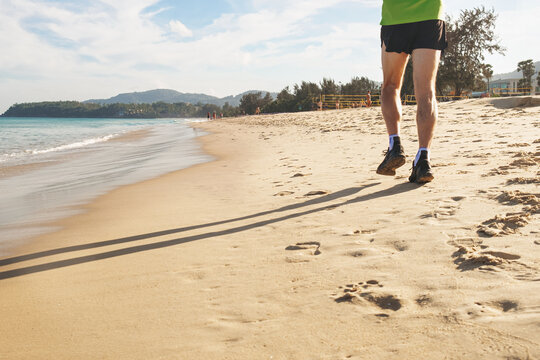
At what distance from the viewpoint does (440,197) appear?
101 inches

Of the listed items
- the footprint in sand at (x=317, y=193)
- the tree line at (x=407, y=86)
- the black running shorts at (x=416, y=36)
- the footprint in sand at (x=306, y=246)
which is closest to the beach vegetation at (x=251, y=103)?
the tree line at (x=407, y=86)

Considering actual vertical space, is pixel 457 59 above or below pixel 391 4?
above

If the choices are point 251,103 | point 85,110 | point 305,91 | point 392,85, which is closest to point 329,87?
point 305,91

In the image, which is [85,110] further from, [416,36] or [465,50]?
[416,36]

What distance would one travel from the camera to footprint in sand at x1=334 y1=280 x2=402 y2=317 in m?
1.33

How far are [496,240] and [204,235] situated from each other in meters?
1.61

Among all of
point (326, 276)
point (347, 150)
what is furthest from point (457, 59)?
point (326, 276)

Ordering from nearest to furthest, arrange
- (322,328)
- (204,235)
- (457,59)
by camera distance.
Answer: (322,328)
(204,235)
(457,59)

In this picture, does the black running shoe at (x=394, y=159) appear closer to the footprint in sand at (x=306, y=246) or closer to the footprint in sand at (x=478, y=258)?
the footprint in sand at (x=306, y=246)

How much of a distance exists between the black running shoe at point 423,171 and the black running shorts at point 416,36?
902 mm

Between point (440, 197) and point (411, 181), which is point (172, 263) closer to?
point (440, 197)

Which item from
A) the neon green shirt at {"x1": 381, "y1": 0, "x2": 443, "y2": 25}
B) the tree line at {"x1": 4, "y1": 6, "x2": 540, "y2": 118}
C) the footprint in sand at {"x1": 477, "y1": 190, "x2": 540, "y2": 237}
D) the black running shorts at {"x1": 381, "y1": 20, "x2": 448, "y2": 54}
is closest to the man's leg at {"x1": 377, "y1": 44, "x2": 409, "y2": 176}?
the black running shorts at {"x1": 381, "y1": 20, "x2": 448, "y2": 54}

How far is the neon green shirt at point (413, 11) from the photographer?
3074mm

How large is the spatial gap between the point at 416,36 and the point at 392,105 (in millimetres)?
616
